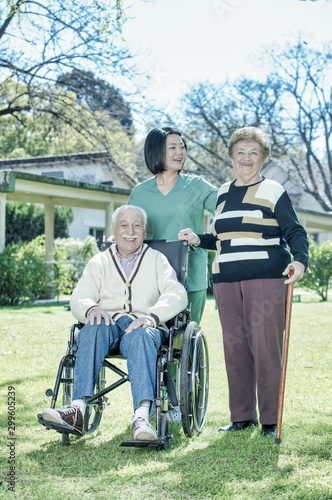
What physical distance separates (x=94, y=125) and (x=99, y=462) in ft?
37.3

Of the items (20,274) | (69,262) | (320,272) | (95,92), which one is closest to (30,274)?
(20,274)

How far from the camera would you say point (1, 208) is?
40.1 ft

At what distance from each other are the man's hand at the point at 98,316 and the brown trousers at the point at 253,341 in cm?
71

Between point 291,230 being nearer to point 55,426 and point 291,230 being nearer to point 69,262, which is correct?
point 55,426

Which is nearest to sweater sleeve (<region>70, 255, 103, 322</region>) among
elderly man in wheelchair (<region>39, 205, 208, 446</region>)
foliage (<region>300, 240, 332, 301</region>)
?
elderly man in wheelchair (<region>39, 205, 208, 446</region>)

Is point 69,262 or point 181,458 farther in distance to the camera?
point 69,262

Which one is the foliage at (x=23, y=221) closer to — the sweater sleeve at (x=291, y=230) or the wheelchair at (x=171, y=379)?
the wheelchair at (x=171, y=379)

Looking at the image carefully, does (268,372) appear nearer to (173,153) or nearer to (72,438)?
(72,438)

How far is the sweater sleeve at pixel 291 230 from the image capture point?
11.4 ft

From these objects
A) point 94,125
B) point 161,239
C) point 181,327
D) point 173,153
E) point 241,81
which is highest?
point 241,81

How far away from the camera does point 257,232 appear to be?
11.9ft

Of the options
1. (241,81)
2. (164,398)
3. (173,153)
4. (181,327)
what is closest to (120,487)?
(164,398)

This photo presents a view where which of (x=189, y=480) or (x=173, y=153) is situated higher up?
(x=173, y=153)

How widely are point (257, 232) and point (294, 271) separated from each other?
36 cm
